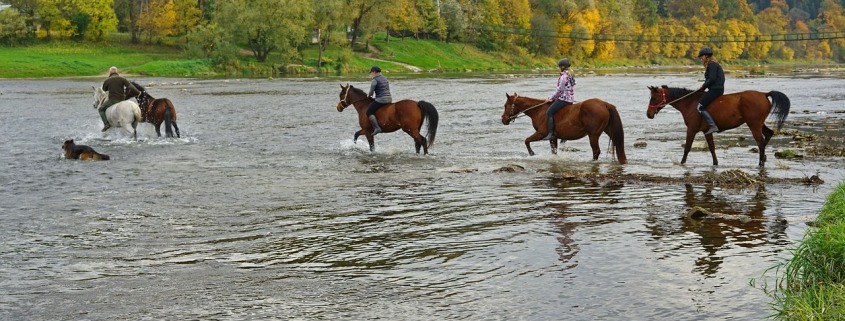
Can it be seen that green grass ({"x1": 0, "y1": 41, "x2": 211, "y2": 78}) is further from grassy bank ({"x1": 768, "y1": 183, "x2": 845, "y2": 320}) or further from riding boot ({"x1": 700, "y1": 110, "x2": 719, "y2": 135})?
grassy bank ({"x1": 768, "y1": 183, "x2": 845, "y2": 320})

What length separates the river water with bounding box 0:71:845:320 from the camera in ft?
29.5

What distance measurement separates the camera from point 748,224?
12.5m

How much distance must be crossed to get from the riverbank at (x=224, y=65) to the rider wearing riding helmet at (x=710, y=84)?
2752 inches

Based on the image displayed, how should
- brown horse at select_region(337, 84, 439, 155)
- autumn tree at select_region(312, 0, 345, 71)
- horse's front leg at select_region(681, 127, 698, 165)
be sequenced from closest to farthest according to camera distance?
horse's front leg at select_region(681, 127, 698, 165) → brown horse at select_region(337, 84, 439, 155) → autumn tree at select_region(312, 0, 345, 71)

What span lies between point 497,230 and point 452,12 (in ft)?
402

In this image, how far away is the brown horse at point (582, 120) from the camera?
2002 centimetres

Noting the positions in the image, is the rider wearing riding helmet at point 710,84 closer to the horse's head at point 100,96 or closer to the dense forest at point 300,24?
the horse's head at point 100,96

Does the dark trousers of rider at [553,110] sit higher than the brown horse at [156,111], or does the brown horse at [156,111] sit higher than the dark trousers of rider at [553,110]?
the dark trousers of rider at [553,110]

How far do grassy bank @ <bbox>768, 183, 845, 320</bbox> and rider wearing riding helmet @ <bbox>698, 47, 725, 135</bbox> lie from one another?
35.1 feet

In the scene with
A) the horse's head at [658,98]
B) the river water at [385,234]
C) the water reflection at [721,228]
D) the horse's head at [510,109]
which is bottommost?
the river water at [385,234]

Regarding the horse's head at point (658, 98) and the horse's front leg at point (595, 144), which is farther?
the horse's head at point (658, 98)

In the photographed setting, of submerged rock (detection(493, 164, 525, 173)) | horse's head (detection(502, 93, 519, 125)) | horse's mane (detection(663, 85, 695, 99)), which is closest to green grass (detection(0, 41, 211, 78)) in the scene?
horse's head (detection(502, 93, 519, 125))

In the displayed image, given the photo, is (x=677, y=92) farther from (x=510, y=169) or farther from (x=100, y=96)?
(x=100, y=96)

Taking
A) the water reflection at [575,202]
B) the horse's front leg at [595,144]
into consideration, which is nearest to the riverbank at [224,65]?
the horse's front leg at [595,144]
